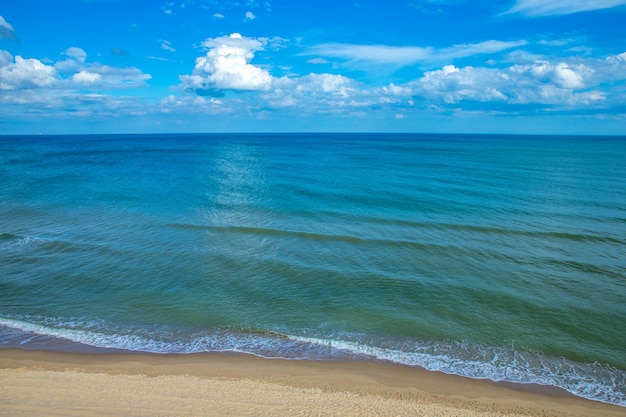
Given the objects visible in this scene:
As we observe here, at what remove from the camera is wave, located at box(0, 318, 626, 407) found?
41.1ft

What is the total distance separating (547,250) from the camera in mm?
24031

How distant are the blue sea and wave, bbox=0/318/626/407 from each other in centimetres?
7

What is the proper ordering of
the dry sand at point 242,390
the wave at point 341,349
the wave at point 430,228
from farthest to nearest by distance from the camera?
the wave at point 430,228 → the wave at point 341,349 → the dry sand at point 242,390

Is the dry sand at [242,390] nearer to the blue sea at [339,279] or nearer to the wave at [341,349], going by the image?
the wave at [341,349]

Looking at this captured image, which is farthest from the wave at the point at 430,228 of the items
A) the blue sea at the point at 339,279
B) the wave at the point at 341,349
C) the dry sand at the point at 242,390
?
the dry sand at the point at 242,390

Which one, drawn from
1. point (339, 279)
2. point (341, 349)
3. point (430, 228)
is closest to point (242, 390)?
point (341, 349)

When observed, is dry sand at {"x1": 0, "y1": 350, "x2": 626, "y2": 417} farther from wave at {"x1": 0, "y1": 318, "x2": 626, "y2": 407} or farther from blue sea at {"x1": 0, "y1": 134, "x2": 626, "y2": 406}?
blue sea at {"x1": 0, "y1": 134, "x2": 626, "y2": 406}

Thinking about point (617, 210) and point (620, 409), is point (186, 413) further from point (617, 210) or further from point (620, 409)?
point (617, 210)

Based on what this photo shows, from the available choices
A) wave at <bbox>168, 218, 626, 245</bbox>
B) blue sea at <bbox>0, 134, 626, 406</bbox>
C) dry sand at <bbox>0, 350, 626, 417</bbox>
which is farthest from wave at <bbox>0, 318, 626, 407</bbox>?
wave at <bbox>168, 218, 626, 245</bbox>

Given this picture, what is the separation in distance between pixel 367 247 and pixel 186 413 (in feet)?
53.2

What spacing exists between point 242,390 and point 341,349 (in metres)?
4.08

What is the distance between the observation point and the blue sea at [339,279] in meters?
14.1

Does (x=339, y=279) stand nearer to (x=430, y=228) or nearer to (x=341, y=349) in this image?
(x=341, y=349)

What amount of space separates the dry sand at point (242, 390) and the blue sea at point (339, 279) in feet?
2.41
